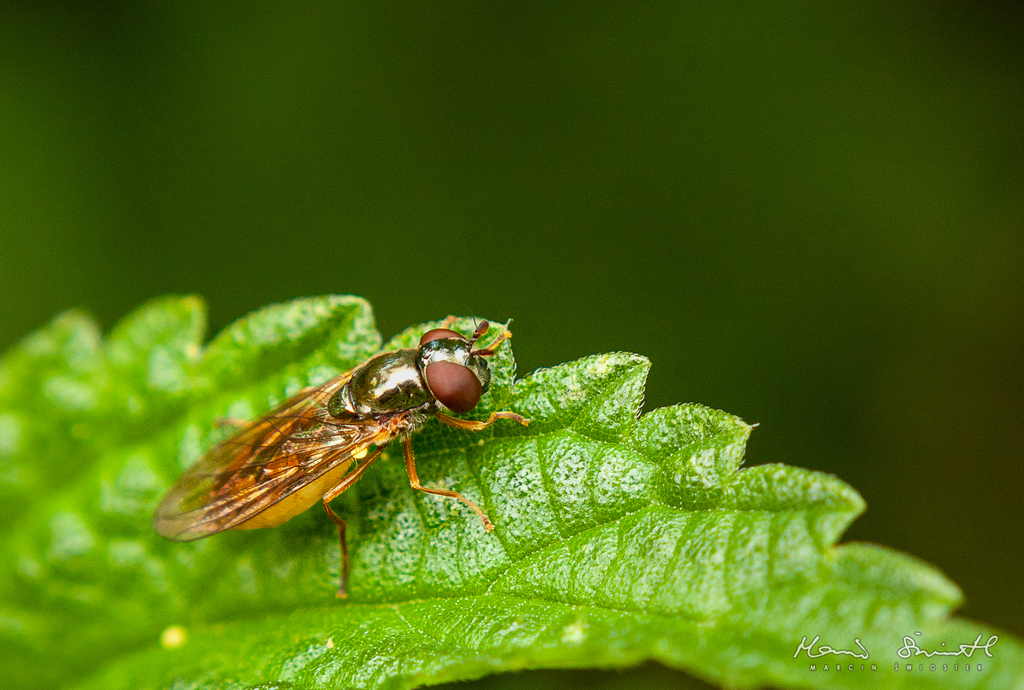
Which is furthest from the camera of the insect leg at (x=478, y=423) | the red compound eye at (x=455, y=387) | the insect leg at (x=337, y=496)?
Answer: the insect leg at (x=337, y=496)

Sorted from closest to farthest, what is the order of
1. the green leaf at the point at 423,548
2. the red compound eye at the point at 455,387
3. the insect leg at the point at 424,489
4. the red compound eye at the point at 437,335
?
the green leaf at the point at 423,548, the insect leg at the point at 424,489, the red compound eye at the point at 455,387, the red compound eye at the point at 437,335

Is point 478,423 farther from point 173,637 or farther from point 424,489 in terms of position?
point 173,637

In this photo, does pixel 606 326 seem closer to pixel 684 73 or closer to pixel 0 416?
pixel 684 73

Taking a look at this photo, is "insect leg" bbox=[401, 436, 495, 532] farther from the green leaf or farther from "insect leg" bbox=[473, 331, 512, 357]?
"insect leg" bbox=[473, 331, 512, 357]
